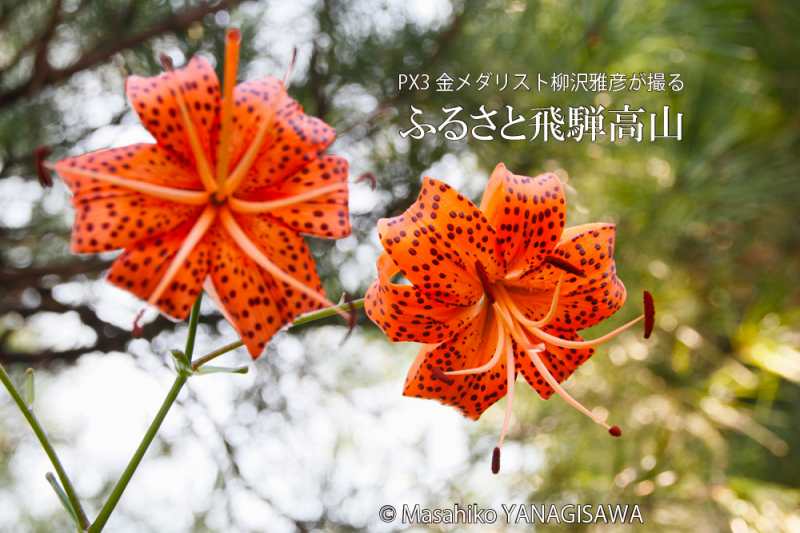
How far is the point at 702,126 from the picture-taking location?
159 centimetres

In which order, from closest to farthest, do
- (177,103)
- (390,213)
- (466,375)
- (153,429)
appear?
(153,429)
(177,103)
(466,375)
(390,213)

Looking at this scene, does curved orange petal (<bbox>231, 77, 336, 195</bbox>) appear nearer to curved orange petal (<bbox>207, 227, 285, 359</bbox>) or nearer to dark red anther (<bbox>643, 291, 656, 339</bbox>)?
curved orange petal (<bbox>207, 227, 285, 359</bbox>)

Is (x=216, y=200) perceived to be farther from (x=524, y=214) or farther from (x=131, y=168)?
(x=524, y=214)

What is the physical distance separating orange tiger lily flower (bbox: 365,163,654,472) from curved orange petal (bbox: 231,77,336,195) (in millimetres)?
78

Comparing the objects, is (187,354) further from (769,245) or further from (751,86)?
(769,245)

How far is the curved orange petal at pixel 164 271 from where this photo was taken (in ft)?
1.76

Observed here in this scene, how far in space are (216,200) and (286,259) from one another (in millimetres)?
59

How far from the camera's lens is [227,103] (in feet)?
1.70

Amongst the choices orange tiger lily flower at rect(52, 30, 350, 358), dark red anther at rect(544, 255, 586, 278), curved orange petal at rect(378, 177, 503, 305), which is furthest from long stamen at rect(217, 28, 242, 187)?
dark red anther at rect(544, 255, 586, 278)

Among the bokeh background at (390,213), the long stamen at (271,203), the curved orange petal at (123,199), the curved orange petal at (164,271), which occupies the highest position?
the curved orange petal at (123,199)

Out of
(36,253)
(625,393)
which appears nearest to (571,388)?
(625,393)

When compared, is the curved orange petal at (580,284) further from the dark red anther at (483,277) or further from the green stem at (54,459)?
the green stem at (54,459)

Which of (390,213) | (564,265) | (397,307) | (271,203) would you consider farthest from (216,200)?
(390,213)

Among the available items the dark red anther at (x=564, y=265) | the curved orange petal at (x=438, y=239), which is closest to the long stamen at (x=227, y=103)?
the curved orange petal at (x=438, y=239)
